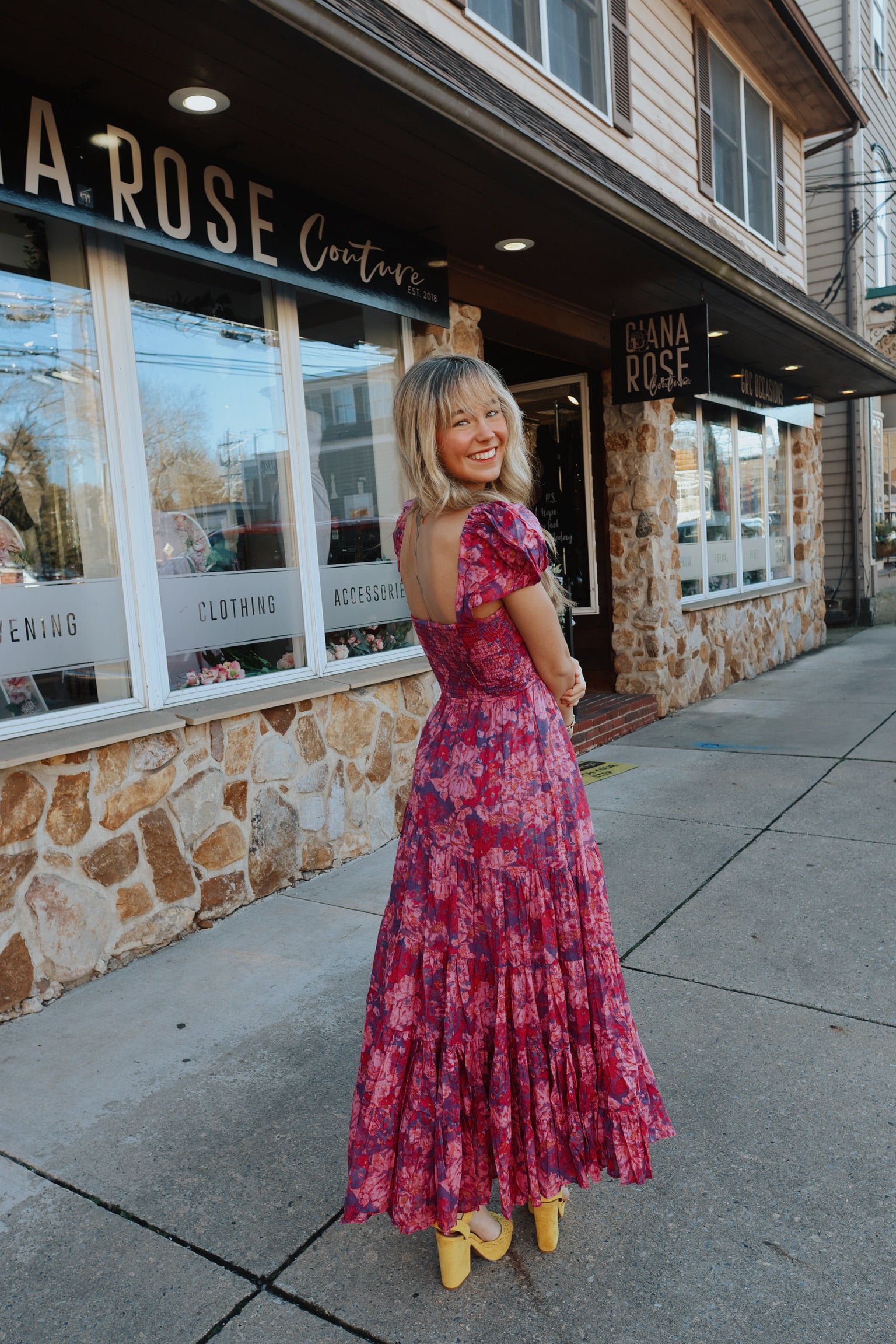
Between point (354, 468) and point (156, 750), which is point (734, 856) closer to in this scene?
point (156, 750)

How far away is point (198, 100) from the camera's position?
342 cm

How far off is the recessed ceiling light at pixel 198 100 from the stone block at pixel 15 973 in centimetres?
300

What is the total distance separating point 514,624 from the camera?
197cm

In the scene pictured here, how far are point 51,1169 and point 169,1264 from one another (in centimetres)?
53

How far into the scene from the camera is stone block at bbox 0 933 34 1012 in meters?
3.24

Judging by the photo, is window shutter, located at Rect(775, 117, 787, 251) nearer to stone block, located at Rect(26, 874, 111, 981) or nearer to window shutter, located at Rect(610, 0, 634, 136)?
window shutter, located at Rect(610, 0, 634, 136)

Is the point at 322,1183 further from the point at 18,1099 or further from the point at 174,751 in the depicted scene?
the point at 174,751

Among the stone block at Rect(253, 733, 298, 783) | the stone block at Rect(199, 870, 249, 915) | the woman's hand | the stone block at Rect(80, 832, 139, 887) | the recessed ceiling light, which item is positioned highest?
the recessed ceiling light

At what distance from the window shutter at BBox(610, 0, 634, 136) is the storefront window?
2410 millimetres

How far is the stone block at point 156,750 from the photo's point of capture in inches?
146

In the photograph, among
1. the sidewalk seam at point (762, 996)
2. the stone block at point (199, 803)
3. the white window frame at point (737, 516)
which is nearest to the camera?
the sidewalk seam at point (762, 996)

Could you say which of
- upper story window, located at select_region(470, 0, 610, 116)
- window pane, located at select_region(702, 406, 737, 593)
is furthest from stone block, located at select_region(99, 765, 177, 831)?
window pane, located at select_region(702, 406, 737, 593)

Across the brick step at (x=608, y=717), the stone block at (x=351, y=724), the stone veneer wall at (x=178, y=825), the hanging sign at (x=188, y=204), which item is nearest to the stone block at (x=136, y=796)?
the stone veneer wall at (x=178, y=825)

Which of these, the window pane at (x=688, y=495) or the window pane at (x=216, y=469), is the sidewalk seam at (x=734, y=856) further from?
the window pane at (x=688, y=495)
